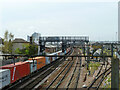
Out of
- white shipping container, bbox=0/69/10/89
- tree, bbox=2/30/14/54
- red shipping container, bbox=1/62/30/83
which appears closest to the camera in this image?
white shipping container, bbox=0/69/10/89

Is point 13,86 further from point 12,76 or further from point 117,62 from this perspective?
point 117,62

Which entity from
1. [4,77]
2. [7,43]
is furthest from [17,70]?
[7,43]

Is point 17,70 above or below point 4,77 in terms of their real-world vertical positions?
above

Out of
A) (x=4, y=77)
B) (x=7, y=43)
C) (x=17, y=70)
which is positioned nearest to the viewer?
(x=4, y=77)

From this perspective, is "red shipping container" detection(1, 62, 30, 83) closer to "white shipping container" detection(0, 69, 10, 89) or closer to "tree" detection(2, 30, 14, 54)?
"white shipping container" detection(0, 69, 10, 89)

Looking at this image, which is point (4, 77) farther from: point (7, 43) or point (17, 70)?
point (7, 43)

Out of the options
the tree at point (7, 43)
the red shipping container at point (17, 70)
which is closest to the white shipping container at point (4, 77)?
the red shipping container at point (17, 70)

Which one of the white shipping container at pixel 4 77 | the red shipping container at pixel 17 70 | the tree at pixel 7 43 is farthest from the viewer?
the tree at pixel 7 43

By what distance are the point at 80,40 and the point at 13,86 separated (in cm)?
2340

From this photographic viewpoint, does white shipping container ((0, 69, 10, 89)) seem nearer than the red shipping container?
Yes

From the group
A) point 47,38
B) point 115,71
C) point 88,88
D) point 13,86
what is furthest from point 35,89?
point 47,38

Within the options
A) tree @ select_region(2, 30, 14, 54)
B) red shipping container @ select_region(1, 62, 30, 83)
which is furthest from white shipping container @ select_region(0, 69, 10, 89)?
tree @ select_region(2, 30, 14, 54)

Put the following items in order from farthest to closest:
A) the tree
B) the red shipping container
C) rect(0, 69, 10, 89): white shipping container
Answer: the tree
the red shipping container
rect(0, 69, 10, 89): white shipping container

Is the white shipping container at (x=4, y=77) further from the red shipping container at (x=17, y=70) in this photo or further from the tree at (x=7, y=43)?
the tree at (x=7, y=43)
